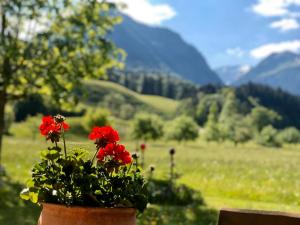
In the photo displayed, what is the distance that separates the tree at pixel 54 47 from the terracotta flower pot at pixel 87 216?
16447 millimetres

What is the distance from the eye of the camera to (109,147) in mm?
4836

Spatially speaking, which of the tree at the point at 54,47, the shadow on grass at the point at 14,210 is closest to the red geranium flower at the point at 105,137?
the shadow on grass at the point at 14,210

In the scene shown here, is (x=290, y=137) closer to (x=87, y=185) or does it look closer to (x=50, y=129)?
(x=50, y=129)

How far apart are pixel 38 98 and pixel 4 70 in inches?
71.8

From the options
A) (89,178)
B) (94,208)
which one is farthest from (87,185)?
(94,208)

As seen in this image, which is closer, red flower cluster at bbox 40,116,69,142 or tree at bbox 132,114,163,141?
red flower cluster at bbox 40,116,69,142

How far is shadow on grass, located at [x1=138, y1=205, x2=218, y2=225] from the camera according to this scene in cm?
1470

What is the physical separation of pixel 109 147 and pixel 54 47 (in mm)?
17645

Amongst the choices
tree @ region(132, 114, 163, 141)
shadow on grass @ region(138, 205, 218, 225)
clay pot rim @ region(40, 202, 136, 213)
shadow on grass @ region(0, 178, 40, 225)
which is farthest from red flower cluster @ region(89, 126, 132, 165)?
tree @ region(132, 114, 163, 141)

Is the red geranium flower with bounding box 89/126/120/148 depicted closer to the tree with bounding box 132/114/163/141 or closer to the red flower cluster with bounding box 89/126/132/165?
the red flower cluster with bounding box 89/126/132/165

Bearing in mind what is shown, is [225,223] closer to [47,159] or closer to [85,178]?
[85,178]

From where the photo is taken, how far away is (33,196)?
492 centimetres

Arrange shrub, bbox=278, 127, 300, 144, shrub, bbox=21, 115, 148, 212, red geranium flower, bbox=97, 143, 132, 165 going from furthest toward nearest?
shrub, bbox=278, 127, 300, 144, red geranium flower, bbox=97, 143, 132, 165, shrub, bbox=21, 115, 148, 212

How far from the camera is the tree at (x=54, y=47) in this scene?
21484mm
